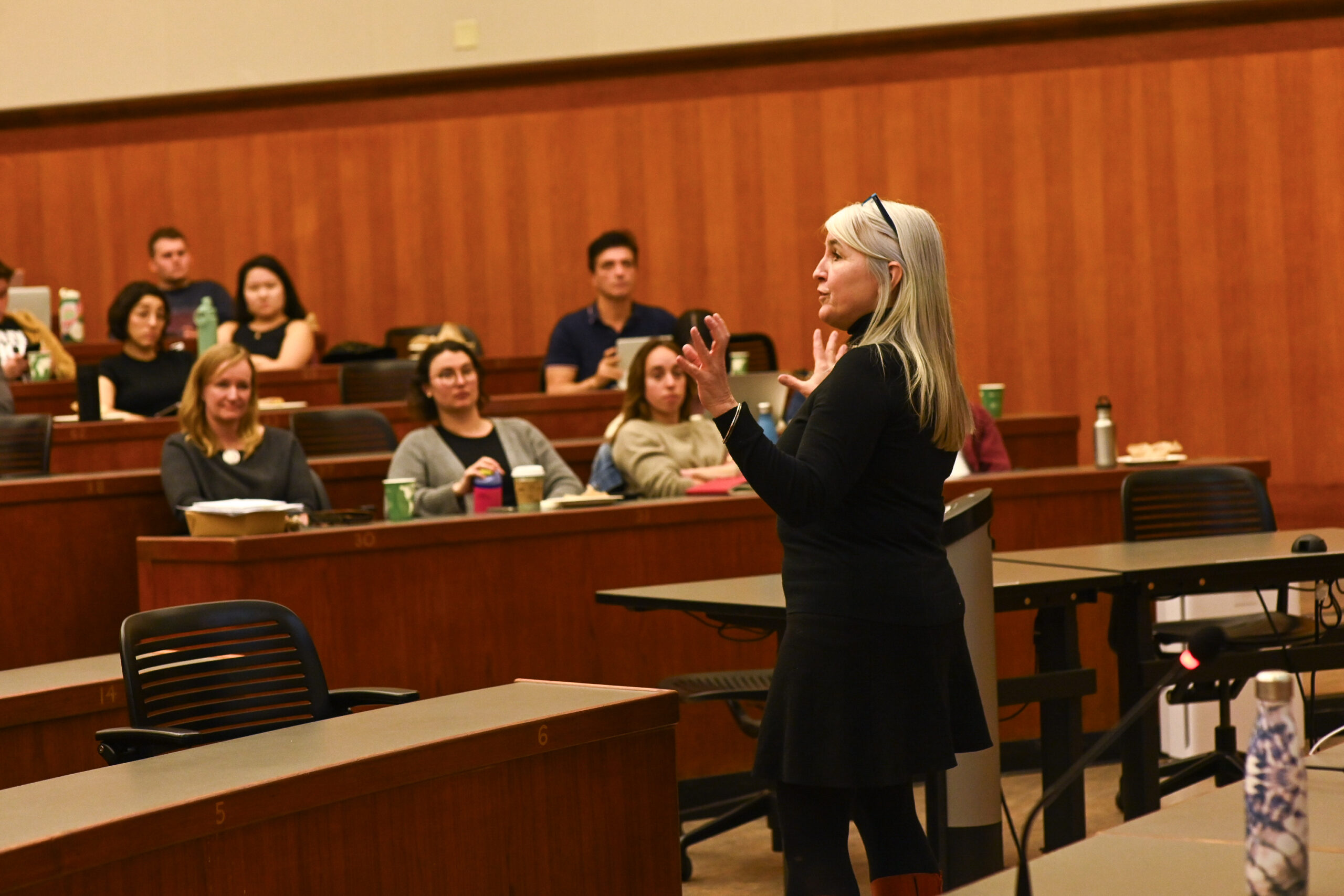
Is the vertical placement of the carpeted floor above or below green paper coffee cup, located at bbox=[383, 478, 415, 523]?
below

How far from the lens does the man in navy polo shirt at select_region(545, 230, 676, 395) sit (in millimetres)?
6707

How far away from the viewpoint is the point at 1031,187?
8062 millimetres

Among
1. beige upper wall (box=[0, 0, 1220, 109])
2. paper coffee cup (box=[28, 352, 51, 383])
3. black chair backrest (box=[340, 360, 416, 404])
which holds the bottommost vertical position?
black chair backrest (box=[340, 360, 416, 404])

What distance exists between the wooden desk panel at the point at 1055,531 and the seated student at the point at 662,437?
72cm

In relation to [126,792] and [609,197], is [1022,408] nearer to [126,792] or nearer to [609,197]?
[609,197]

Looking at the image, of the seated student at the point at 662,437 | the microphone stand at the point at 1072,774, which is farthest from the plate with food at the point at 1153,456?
the microphone stand at the point at 1072,774

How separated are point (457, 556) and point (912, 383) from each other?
82.6 inches

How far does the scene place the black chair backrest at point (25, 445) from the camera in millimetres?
4895

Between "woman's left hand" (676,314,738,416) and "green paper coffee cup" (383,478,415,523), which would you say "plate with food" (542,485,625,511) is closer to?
"green paper coffee cup" (383,478,415,523)

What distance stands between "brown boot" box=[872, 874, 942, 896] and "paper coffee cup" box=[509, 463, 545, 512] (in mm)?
2263

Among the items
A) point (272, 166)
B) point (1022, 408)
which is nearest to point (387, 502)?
point (1022, 408)

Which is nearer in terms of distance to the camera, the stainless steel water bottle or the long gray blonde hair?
the long gray blonde hair

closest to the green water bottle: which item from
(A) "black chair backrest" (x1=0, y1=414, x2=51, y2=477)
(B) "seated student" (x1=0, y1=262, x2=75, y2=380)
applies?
(B) "seated student" (x1=0, y1=262, x2=75, y2=380)

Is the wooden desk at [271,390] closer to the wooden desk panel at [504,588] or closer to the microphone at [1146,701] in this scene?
the wooden desk panel at [504,588]
